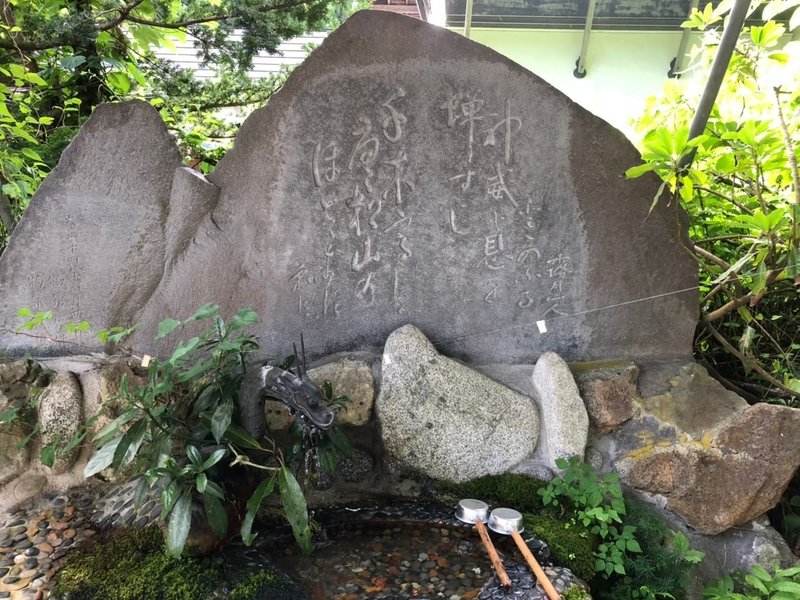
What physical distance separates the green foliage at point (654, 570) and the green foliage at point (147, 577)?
1.45 metres

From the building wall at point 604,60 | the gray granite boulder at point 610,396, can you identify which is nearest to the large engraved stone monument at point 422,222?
the gray granite boulder at point 610,396

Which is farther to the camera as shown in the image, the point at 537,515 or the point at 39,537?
the point at 537,515

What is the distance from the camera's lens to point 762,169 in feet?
8.81

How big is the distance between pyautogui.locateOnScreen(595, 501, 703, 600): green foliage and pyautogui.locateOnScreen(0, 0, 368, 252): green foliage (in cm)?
331

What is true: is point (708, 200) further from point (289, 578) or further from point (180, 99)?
point (180, 99)

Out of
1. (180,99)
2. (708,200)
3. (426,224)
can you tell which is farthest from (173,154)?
(708,200)

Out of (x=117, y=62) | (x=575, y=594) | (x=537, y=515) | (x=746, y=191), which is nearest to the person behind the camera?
(x=575, y=594)

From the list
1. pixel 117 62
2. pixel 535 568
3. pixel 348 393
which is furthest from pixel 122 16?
pixel 535 568

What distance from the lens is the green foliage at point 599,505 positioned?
2.44 m

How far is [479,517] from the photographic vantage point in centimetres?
250

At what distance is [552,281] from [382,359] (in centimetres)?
98

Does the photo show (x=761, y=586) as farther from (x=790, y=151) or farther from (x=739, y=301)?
(x=790, y=151)

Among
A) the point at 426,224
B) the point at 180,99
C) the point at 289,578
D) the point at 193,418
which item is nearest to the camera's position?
the point at 289,578

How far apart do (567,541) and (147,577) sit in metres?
1.72
